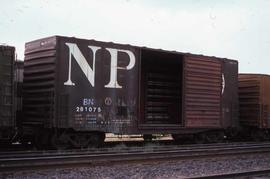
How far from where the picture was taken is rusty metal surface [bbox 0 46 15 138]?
40.8ft

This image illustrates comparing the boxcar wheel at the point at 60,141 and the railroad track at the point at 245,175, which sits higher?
the boxcar wheel at the point at 60,141

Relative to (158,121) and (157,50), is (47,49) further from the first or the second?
(158,121)

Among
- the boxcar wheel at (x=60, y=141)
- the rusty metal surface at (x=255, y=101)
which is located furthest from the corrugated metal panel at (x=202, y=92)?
the boxcar wheel at (x=60, y=141)

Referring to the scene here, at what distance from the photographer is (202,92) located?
1788 cm

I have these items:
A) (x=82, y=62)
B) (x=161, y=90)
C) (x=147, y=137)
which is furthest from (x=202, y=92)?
(x=82, y=62)

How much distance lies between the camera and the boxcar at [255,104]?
2039 centimetres

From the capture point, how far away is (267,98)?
20766 millimetres

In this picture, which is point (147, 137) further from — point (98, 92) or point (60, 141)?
point (60, 141)

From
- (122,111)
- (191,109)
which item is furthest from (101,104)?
(191,109)

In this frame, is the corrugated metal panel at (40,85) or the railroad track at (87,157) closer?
the railroad track at (87,157)

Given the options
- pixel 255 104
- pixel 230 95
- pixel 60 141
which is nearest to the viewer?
pixel 60 141

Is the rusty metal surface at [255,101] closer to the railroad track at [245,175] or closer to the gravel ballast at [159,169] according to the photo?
the gravel ballast at [159,169]

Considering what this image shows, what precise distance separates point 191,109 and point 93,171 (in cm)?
784

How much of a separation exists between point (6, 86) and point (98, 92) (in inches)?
131
